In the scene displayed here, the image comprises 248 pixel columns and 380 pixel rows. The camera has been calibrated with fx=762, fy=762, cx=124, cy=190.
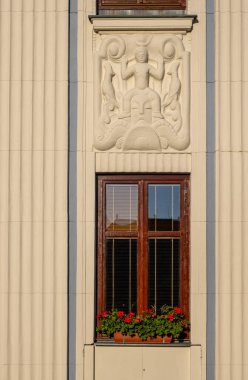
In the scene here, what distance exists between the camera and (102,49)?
33.8 feet

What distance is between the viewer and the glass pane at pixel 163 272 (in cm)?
1037

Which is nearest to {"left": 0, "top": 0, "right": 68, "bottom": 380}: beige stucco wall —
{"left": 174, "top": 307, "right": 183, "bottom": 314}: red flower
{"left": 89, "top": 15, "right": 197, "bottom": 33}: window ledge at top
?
{"left": 89, "top": 15, "right": 197, "bottom": 33}: window ledge at top

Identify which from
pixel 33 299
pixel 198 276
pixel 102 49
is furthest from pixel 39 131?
pixel 198 276

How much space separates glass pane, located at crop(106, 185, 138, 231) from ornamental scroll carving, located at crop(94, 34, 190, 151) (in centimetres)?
59

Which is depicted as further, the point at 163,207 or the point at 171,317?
the point at 163,207

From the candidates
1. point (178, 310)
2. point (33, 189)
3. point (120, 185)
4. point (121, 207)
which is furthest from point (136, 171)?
point (178, 310)

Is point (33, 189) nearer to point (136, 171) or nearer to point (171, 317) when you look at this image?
point (136, 171)

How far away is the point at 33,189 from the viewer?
1020 cm

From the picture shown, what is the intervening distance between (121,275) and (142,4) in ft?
12.4
